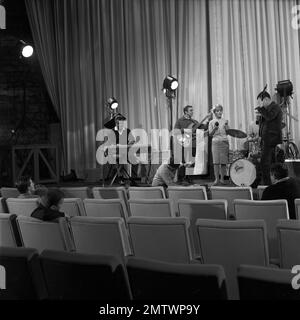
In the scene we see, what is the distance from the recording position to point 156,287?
2061 millimetres

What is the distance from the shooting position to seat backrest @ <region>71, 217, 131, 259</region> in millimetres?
3246

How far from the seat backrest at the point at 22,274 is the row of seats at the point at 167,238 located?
832 mm

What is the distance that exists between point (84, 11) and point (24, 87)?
7.00ft

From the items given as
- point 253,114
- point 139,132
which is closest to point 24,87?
point 139,132

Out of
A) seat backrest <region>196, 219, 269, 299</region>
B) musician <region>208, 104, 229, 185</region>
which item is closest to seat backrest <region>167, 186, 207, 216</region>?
seat backrest <region>196, 219, 269, 299</region>

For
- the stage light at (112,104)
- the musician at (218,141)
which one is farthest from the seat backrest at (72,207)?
the stage light at (112,104)

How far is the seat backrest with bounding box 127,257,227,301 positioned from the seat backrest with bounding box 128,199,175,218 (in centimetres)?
201

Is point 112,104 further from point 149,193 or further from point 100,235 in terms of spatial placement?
point 100,235

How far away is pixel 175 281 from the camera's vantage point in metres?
2.00

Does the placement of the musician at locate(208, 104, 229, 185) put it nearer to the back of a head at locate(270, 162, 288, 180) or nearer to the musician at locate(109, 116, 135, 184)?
the musician at locate(109, 116, 135, 184)

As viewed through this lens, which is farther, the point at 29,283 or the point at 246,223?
the point at 246,223

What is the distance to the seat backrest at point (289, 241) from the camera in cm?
270

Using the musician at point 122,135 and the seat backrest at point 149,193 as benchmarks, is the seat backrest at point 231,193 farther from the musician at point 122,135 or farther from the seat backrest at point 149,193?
the musician at point 122,135
